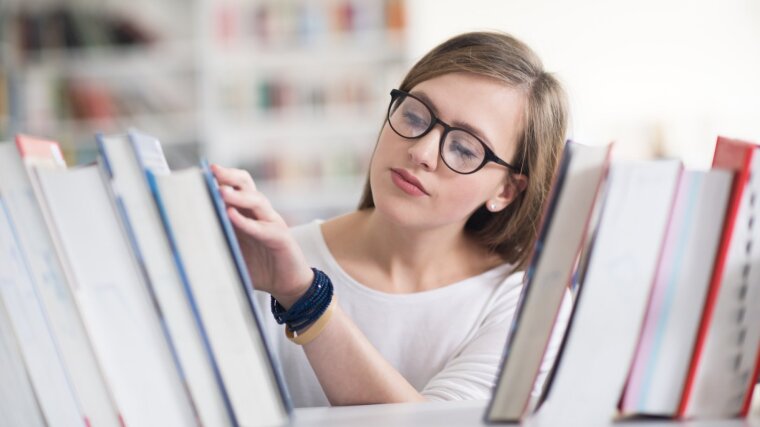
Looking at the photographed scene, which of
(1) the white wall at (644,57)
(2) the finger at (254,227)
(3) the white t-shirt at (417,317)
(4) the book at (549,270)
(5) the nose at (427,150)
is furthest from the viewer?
(1) the white wall at (644,57)

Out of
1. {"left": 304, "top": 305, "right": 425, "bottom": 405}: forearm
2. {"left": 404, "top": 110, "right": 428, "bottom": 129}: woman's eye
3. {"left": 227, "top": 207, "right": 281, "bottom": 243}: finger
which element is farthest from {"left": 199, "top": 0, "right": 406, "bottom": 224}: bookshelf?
{"left": 227, "top": 207, "right": 281, "bottom": 243}: finger

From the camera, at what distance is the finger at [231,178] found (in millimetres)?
747

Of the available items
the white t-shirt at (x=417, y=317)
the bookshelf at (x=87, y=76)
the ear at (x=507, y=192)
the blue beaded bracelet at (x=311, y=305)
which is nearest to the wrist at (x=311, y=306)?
the blue beaded bracelet at (x=311, y=305)

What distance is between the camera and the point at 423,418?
0.69m

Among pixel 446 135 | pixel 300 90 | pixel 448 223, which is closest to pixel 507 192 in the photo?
pixel 448 223

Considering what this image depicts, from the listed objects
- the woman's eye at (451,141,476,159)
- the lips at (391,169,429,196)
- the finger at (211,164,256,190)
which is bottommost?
the lips at (391,169,429,196)

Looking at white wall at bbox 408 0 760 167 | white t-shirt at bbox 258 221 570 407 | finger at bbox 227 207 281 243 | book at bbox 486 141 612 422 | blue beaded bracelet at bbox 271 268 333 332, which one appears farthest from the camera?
white wall at bbox 408 0 760 167

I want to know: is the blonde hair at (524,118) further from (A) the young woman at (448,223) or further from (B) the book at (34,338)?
(B) the book at (34,338)

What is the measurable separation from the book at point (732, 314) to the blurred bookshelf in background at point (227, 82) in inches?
138

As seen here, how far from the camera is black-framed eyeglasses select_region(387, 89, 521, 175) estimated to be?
1.14 meters

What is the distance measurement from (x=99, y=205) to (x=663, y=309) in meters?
0.47

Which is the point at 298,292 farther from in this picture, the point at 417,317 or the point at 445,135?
the point at 417,317

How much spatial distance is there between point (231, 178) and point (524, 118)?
2.08 ft

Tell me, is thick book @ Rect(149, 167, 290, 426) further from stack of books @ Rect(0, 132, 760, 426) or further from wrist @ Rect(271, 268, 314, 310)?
wrist @ Rect(271, 268, 314, 310)
